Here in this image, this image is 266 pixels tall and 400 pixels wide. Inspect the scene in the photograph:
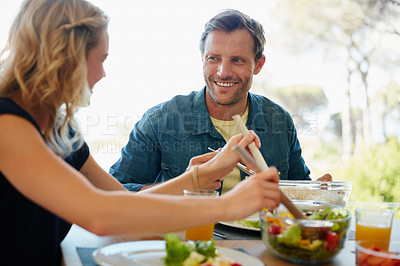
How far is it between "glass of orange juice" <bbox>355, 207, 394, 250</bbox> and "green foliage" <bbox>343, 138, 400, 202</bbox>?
3.83 metres

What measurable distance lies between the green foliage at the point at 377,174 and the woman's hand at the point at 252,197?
4137mm

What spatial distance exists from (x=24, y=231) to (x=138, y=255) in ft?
1.12

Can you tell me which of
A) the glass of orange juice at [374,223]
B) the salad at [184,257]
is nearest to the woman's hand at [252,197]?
the salad at [184,257]

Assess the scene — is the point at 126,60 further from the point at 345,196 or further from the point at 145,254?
the point at 145,254

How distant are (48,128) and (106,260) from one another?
1.47 feet

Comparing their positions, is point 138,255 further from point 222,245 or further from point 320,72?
point 320,72

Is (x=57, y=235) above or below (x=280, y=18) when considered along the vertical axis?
below

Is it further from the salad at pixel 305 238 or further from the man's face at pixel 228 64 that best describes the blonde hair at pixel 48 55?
the man's face at pixel 228 64

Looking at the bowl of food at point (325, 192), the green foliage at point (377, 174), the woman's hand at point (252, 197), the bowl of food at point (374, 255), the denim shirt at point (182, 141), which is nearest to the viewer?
the bowl of food at point (374, 255)

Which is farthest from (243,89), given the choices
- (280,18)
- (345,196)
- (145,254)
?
(280,18)

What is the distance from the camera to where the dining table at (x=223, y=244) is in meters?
1.14

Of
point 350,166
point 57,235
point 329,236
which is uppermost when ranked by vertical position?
point 329,236

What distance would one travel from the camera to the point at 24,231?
119cm

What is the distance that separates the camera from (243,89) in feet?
8.15
